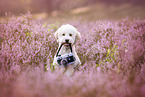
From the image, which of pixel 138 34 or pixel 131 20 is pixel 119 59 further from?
pixel 131 20

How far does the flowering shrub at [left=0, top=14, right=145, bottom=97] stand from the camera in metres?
1.68

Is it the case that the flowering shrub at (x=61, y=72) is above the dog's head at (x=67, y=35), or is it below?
below

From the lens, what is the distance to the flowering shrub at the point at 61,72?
1.68m

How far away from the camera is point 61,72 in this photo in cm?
225

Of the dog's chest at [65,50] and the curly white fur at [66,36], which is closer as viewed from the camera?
the curly white fur at [66,36]

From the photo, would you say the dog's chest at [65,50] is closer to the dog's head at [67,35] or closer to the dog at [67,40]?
the dog at [67,40]

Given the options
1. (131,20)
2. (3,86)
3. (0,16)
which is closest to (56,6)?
(131,20)

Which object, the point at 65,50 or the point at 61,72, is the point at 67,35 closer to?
the point at 65,50

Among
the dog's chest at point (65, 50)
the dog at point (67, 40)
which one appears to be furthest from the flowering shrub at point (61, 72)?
the dog's chest at point (65, 50)

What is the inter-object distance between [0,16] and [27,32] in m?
0.85

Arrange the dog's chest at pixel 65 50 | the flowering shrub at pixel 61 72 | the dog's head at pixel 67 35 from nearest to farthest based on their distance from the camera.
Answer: the flowering shrub at pixel 61 72
the dog's head at pixel 67 35
the dog's chest at pixel 65 50

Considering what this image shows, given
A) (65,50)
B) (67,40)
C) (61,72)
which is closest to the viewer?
(61,72)

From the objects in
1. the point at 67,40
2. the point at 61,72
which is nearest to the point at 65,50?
the point at 67,40

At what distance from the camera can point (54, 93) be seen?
1633mm
